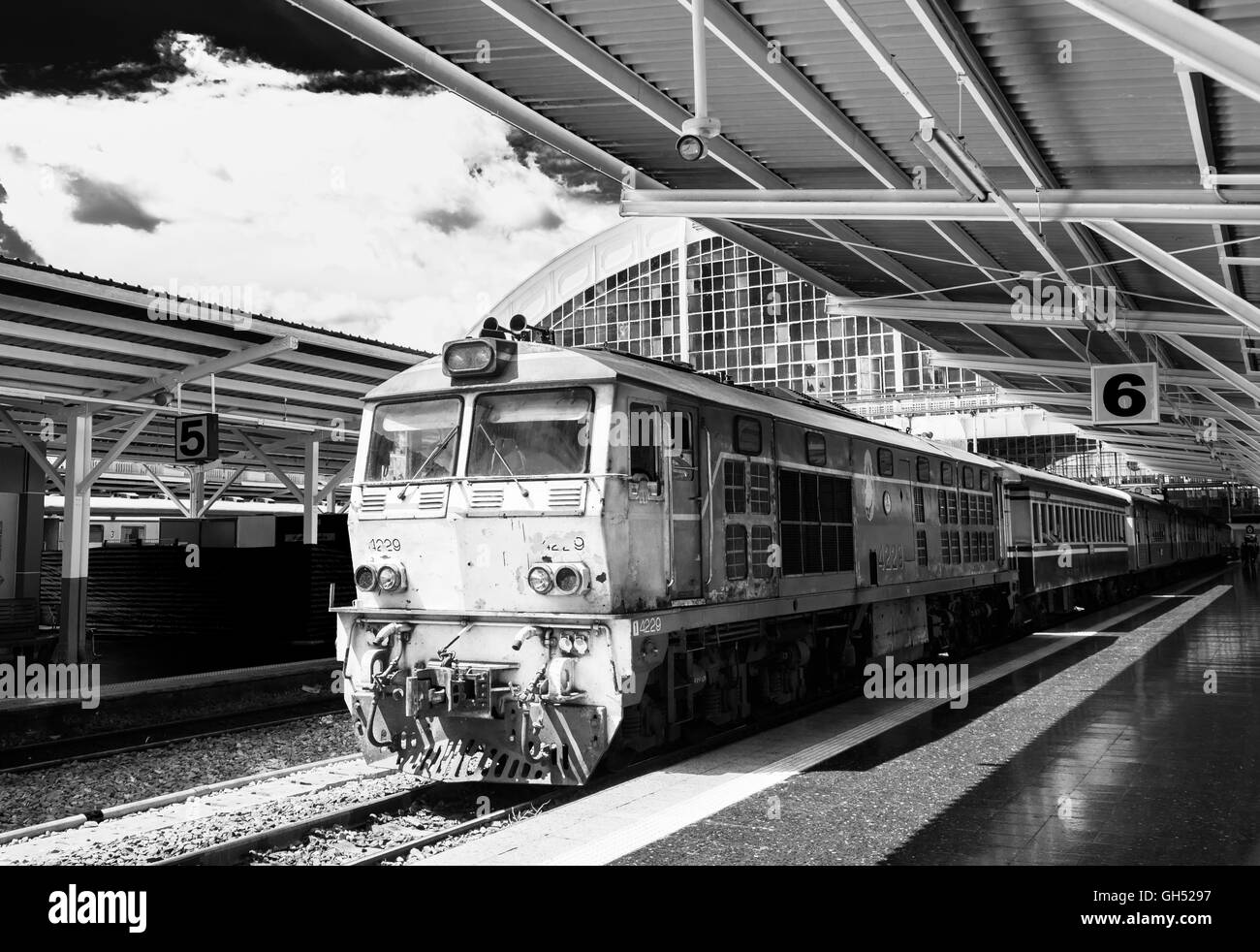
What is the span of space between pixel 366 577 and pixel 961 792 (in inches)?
203

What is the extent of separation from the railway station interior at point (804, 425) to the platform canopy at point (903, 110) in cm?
4

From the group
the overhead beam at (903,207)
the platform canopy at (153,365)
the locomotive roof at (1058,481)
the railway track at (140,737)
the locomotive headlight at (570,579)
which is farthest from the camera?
the locomotive roof at (1058,481)

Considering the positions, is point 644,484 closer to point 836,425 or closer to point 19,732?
point 836,425

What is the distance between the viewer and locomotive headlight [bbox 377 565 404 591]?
28.4ft

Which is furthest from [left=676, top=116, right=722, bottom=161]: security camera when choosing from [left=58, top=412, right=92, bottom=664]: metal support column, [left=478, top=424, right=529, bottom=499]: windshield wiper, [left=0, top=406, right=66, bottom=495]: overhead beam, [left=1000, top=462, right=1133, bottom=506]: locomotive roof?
[left=1000, top=462, right=1133, bottom=506]: locomotive roof

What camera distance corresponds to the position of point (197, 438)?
1600 centimetres

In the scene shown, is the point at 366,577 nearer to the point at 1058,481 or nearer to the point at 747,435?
the point at 747,435

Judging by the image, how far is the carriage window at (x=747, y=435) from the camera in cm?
950

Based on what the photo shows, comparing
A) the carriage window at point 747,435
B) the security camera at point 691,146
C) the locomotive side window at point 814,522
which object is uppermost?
the security camera at point 691,146

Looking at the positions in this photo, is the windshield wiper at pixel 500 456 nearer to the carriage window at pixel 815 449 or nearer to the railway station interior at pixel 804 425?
the railway station interior at pixel 804 425

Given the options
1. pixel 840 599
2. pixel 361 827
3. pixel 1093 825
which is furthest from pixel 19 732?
pixel 1093 825

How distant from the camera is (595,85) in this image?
357 inches

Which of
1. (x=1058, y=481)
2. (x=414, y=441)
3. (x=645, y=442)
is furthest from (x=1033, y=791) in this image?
(x=1058, y=481)

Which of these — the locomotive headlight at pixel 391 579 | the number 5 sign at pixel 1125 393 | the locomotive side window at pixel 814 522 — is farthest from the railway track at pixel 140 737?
the number 5 sign at pixel 1125 393
